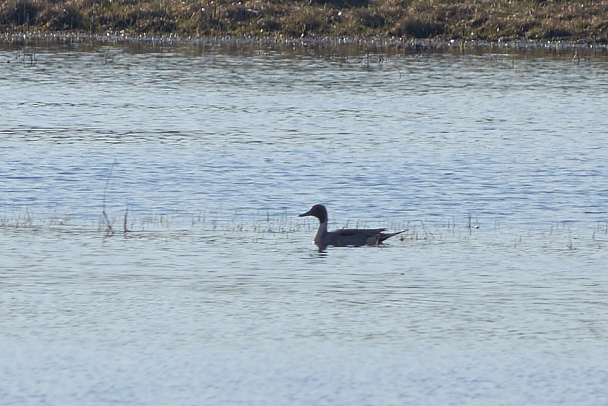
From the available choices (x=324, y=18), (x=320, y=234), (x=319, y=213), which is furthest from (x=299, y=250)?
(x=324, y=18)

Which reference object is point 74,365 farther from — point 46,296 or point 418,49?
point 418,49

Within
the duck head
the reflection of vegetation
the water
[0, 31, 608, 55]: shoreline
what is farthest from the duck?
the reflection of vegetation

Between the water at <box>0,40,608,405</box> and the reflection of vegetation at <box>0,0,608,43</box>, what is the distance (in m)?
13.3

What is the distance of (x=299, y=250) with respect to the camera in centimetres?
1478

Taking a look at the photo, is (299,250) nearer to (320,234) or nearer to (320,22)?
(320,234)

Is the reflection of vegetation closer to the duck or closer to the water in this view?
the water

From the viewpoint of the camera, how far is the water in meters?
10.1

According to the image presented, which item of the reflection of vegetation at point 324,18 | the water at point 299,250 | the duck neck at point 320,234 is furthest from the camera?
the reflection of vegetation at point 324,18

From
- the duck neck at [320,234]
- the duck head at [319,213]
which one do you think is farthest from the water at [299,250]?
the duck head at [319,213]

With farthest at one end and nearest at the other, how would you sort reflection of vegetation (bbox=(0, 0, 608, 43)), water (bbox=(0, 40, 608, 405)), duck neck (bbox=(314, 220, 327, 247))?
reflection of vegetation (bbox=(0, 0, 608, 43))
duck neck (bbox=(314, 220, 327, 247))
water (bbox=(0, 40, 608, 405))

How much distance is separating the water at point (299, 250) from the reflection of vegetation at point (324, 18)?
13.3m

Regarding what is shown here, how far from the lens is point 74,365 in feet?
33.2

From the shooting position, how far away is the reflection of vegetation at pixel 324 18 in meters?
44.2

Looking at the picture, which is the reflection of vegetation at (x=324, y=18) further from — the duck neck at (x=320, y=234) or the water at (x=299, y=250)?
the duck neck at (x=320, y=234)
